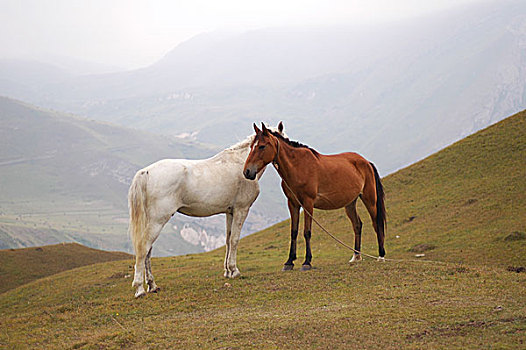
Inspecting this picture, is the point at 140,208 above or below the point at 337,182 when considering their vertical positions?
below

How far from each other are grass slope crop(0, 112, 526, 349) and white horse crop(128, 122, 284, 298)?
43.7 inches

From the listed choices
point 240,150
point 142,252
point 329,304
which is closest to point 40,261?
point 142,252

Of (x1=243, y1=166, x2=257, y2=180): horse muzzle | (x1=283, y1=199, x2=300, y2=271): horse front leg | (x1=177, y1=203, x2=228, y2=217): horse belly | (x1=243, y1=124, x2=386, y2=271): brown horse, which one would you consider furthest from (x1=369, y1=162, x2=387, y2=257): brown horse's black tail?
(x1=177, y1=203, x2=228, y2=217): horse belly

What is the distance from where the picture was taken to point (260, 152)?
1170 cm

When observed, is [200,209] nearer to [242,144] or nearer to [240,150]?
[240,150]

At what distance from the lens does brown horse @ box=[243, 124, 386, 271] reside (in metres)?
11.8

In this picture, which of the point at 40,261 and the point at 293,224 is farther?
the point at 40,261

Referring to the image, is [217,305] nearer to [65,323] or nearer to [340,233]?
[65,323]

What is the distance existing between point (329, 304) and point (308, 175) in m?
3.98

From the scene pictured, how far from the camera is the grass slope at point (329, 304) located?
24.0 ft

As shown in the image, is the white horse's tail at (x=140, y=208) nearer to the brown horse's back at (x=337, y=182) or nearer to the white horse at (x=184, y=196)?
the white horse at (x=184, y=196)

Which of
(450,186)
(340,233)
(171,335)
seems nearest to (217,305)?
(171,335)

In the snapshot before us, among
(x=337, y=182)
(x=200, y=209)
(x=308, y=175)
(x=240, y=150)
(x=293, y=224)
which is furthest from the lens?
(x=337, y=182)

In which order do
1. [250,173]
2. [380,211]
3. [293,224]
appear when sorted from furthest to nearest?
[380,211]
[293,224]
[250,173]
